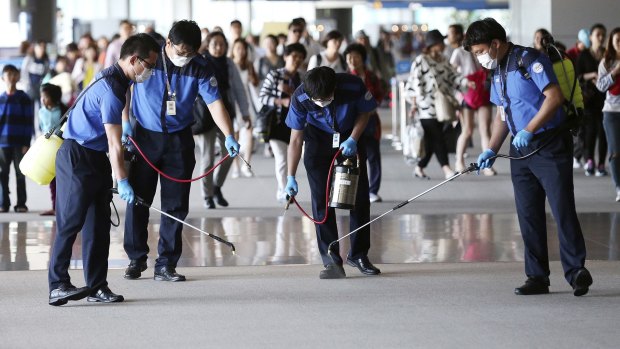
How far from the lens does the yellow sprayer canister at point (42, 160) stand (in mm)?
8805

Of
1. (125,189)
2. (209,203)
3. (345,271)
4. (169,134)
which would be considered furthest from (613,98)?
(125,189)

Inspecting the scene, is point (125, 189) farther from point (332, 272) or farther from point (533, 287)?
point (533, 287)

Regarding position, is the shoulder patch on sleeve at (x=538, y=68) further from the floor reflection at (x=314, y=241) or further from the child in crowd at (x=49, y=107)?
the child in crowd at (x=49, y=107)

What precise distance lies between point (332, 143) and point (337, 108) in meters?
0.27

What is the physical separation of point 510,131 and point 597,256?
80.7 inches

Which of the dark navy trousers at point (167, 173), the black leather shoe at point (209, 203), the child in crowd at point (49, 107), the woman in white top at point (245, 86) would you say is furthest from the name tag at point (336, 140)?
the woman in white top at point (245, 86)

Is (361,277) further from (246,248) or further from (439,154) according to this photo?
(439,154)

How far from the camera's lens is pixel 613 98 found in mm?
14102

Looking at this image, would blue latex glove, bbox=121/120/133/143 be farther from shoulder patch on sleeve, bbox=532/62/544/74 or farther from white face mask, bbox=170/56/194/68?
shoulder patch on sleeve, bbox=532/62/544/74

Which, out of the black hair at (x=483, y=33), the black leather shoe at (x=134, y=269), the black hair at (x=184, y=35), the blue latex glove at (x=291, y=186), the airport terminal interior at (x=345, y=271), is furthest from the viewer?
the blue latex glove at (x=291, y=186)

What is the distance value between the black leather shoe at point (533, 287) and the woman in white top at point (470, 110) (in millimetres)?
8282

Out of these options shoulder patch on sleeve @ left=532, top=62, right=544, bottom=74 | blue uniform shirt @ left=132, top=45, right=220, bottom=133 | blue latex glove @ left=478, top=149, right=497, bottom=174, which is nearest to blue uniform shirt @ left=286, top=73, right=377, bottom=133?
blue uniform shirt @ left=132, top=45, right=220, bottom=133

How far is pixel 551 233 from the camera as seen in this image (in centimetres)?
1183

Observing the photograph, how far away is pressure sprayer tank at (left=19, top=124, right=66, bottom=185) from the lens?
880cm
